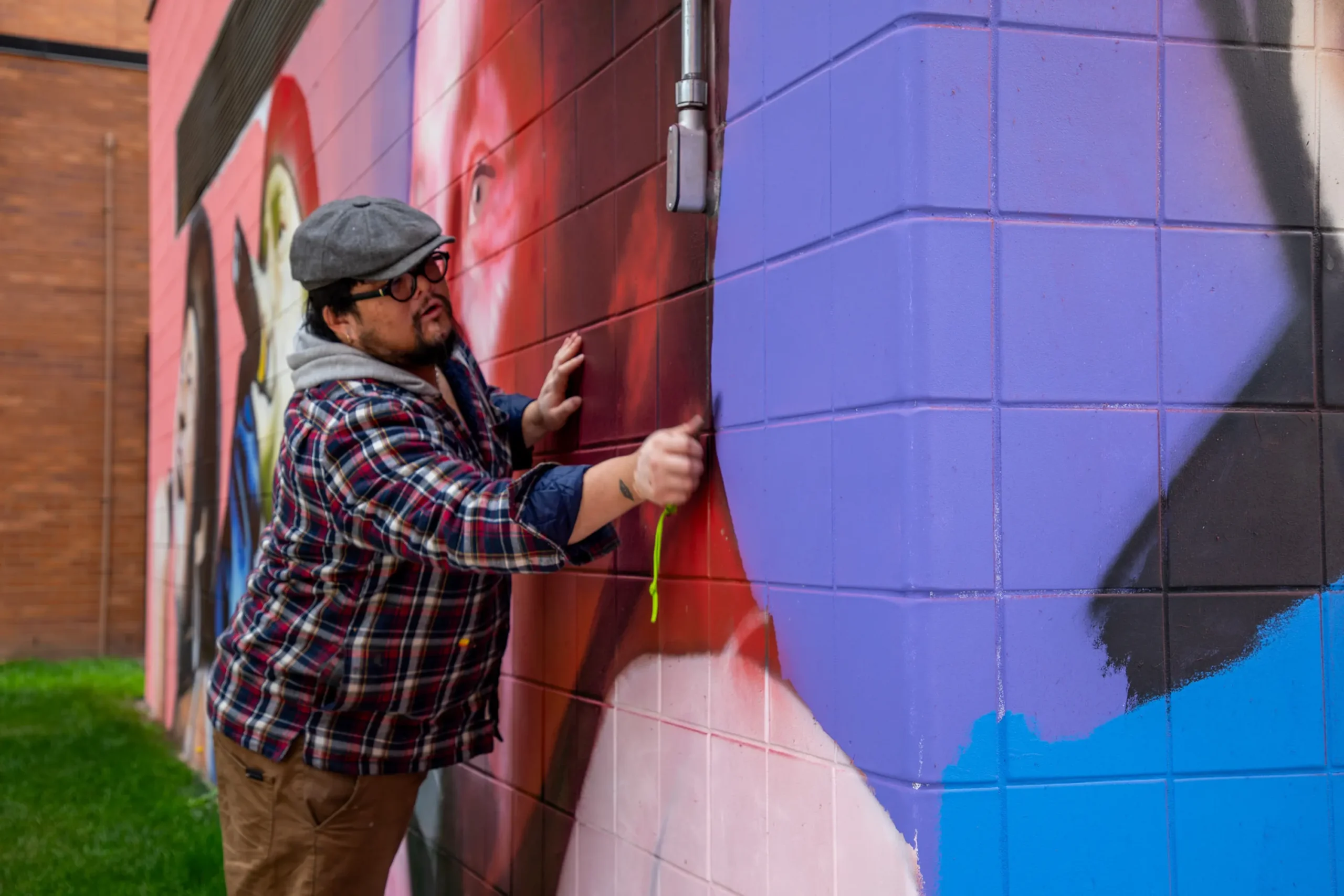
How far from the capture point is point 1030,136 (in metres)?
1.71

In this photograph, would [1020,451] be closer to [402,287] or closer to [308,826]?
[402,287]

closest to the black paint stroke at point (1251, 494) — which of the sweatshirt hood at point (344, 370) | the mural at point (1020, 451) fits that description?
the mural at point (1020, 451)

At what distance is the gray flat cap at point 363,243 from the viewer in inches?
100

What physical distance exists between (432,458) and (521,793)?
3.66ft

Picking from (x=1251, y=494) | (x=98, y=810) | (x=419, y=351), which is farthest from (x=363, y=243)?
(x=98, y=810)

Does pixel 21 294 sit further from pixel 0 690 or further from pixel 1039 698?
pixel 1039 698

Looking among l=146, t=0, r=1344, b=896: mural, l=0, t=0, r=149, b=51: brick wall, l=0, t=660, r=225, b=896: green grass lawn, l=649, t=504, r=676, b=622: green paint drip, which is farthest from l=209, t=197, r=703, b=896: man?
l=0, t=0, r=149, b=51: brick wall

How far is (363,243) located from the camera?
2.54 meters

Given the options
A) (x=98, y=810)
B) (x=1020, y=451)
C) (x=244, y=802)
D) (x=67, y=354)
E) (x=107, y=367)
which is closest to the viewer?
(x=1020, y=451)

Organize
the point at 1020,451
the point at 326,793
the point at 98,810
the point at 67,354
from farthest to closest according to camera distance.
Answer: the point at 67,354
the point at 98,810
the point at 326,793
the point at 1020,451

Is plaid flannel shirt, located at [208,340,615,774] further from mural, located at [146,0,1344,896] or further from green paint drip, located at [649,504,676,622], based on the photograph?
mural, located at [146,0,1344,896]

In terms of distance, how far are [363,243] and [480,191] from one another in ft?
2.69

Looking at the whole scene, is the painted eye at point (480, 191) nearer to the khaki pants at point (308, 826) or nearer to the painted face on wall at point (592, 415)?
the painted face on wall at point (592, 415)

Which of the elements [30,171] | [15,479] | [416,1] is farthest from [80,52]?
[416,1]
